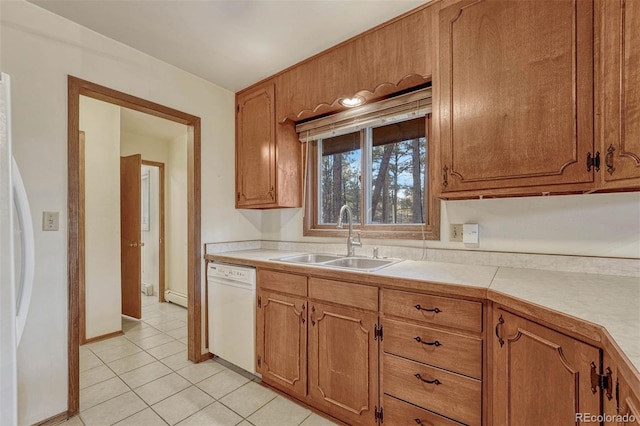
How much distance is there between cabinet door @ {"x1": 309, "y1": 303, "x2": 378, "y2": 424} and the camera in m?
1.43

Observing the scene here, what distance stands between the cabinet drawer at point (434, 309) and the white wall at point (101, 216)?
113 inches

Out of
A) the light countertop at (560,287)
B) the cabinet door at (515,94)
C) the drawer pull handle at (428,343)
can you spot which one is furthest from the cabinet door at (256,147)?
the drawer pull handle at (428,343)

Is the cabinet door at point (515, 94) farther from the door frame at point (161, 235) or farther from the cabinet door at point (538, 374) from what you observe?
the door frame at point (161, 235)

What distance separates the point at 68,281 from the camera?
65.3 inches

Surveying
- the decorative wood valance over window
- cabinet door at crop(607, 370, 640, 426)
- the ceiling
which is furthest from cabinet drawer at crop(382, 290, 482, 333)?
the ceiling

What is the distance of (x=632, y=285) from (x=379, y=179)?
4.77ft

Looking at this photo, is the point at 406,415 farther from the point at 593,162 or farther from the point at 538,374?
the point at 593,162

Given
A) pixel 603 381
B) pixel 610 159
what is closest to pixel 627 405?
pixel 603 381

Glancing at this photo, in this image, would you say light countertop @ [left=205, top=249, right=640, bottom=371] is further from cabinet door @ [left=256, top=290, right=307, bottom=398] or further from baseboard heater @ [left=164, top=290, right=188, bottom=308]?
baseboard heater @ [left=164, top=290, right=188, bottom=308]

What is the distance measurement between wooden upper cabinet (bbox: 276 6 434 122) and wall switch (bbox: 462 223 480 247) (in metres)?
0.91

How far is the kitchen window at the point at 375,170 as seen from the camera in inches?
74.0

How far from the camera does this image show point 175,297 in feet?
12.7

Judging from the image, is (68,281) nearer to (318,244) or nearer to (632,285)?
(318,244)

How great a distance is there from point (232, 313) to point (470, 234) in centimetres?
176
